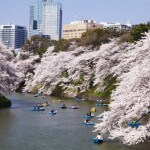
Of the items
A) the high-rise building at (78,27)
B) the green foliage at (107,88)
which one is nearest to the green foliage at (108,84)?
the green foliage at (107,88)

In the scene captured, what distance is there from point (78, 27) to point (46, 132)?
506 ft

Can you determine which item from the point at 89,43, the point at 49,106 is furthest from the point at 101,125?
the point at 89,43

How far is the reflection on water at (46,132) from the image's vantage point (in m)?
24.8

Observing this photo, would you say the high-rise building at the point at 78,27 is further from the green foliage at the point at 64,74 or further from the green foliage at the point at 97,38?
the green foliage at the point at 64,74

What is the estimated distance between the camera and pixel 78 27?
18175 cm

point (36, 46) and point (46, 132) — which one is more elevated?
point (36, 46)

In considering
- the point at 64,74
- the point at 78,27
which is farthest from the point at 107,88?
the point at 78,27

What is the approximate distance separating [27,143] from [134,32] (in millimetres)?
28131

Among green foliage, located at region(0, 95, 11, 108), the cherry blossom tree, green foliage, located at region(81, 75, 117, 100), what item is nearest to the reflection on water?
Answer: the cherry blossom tree

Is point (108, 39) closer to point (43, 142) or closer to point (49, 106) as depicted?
point (49, 106)

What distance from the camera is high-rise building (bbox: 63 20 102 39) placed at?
176675 millimetres

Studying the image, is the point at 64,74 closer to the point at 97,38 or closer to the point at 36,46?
the point at 97,38

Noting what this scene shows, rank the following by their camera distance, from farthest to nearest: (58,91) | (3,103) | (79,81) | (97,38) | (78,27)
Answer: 1. (78,27)
2. (97,38)
3. (58,91)
4. (79,81)
5. (3,103)

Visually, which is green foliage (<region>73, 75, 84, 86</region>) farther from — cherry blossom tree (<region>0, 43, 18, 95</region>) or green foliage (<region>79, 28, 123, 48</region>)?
cherry blossom tree (<region>0, 43, 18, 95</region>)
